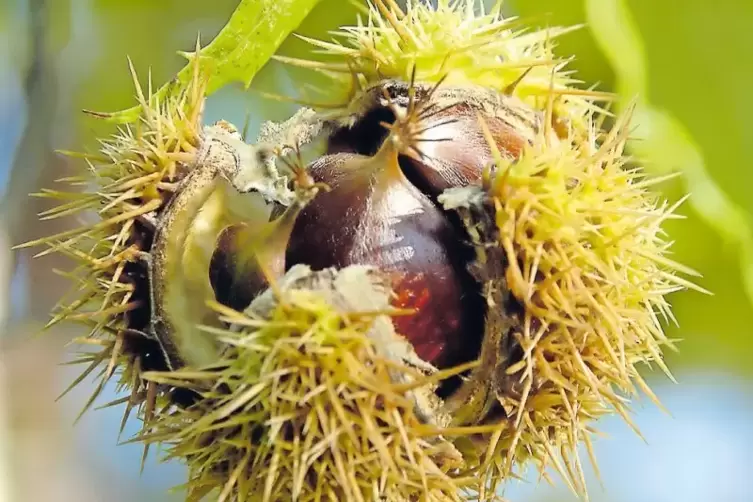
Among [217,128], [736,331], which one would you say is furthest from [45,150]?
[736,331]

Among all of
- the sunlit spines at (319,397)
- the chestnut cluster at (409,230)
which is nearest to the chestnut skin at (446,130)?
the chestnut cluster at (409,230)

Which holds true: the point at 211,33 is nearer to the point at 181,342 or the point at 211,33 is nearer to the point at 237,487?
the point at 181,342

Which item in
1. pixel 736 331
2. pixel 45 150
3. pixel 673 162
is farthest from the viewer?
pixel 45 150

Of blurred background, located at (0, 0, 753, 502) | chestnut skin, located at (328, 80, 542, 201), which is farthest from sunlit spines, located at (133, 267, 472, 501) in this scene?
blurred background, located at (0, 0, 753, 502)

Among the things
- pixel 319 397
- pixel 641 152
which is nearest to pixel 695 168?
pixel 641 152

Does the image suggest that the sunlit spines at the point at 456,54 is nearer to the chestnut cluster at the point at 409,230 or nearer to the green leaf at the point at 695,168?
the chestnut cluster at the point at 409,230

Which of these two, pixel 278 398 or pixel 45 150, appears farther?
pixel 45 150

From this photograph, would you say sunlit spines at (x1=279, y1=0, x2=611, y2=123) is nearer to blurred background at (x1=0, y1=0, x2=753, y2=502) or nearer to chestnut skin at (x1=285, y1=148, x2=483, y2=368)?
chestnut skin at (x1=285, y1=148, x2=483, y2=368)

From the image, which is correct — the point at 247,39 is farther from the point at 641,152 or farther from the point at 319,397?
the point at 641,152
